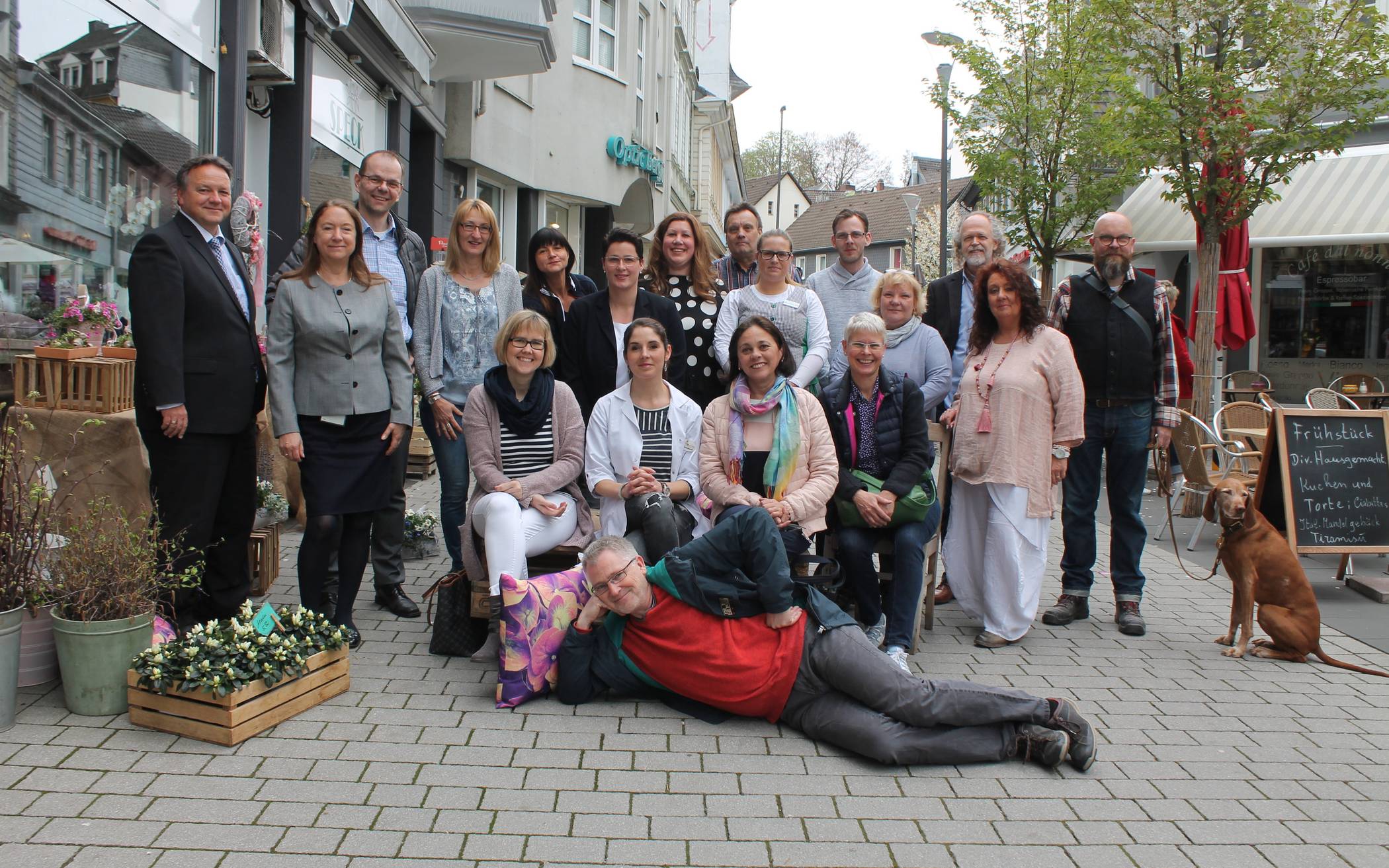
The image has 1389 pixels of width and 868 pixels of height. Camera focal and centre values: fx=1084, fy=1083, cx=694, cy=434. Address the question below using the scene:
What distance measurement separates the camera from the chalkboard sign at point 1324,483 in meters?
6.56

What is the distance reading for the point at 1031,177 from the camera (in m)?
15.6

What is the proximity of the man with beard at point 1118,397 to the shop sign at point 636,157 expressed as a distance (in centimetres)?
1512

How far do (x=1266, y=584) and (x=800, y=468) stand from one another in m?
2.39

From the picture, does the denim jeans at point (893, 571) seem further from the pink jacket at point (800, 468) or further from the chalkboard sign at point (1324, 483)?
the chalkboard sign at point (1324, 483)

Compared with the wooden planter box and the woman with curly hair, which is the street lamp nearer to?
the woman with curly hair

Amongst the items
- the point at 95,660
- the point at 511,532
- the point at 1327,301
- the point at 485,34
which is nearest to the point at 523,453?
the point at 511,532

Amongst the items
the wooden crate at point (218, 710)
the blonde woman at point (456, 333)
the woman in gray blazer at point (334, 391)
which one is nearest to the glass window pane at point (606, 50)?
the blonde woman at point (456, 333)

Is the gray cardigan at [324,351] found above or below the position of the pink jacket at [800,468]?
above

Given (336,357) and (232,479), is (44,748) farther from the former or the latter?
(336,357)

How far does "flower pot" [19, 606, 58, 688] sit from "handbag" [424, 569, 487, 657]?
1.53 metres

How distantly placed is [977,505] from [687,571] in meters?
2.18

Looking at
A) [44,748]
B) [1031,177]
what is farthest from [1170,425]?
[1031,177]

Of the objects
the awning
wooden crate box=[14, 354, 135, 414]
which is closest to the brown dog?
wooden crate box=[14, 354, 135, 414]

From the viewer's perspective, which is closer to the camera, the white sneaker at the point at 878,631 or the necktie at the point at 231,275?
the necktie at the point at 231,275
